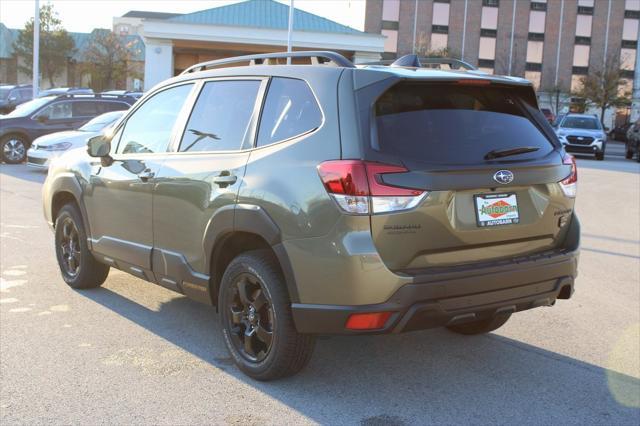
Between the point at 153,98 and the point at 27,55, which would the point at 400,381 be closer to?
the point at 153,98

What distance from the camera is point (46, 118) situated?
1850 centimetres

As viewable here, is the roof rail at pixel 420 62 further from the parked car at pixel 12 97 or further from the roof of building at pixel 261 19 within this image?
the roof of building at pixel 261 19

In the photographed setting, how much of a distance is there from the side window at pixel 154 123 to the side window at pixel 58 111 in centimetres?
1423

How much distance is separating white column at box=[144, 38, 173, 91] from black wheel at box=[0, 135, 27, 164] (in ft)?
58.5

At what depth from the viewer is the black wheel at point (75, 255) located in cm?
604

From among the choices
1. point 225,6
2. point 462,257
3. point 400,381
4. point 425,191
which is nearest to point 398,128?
point 425,191

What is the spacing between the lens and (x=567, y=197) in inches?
169

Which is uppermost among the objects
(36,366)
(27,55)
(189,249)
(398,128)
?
(27,55)

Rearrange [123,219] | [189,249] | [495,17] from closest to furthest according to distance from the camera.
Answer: [189,249] → [123,219] → [495,17]

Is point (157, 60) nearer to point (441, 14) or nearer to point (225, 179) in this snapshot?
point (225, 179)

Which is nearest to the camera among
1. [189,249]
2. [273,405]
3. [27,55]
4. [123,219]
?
[273,405]

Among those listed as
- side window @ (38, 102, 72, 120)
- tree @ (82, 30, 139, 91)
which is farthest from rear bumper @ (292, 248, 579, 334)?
tree @ (82, 30, 139, 91)

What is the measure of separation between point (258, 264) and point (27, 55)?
6961 cm

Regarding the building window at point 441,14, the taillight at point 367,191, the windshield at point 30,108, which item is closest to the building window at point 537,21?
the building window at point 441,14
